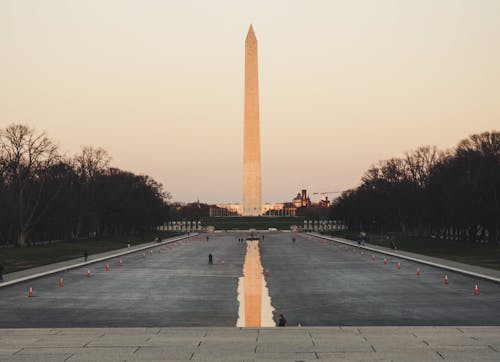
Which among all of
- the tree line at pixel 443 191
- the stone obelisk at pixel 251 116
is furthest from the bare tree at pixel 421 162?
the stone obelisk at pixel 251 116

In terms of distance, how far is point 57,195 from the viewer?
81188mm

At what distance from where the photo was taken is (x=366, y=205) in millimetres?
125688

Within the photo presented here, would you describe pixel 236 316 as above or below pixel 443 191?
below

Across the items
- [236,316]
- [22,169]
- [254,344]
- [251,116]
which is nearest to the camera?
[254,344]

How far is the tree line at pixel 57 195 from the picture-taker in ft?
238

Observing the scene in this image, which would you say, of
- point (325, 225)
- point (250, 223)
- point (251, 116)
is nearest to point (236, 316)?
point (251, 116)

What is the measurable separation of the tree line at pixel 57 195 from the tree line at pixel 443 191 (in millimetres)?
48121

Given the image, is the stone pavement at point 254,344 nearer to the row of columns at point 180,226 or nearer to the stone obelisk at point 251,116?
the stone obelisk at point 251,116

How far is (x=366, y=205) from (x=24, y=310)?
350 ft

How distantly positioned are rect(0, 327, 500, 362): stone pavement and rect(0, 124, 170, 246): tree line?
53882 mm

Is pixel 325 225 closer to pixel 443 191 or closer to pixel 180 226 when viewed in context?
pixel 180 226

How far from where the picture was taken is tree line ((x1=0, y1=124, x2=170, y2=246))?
72562mm

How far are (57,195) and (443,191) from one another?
170ft

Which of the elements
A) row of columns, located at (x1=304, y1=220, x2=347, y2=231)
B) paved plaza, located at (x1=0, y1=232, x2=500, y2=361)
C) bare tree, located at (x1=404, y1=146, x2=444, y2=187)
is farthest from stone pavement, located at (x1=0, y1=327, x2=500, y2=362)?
row of columns, located at (x1=304, y1=220, x2=347, y2=231)
